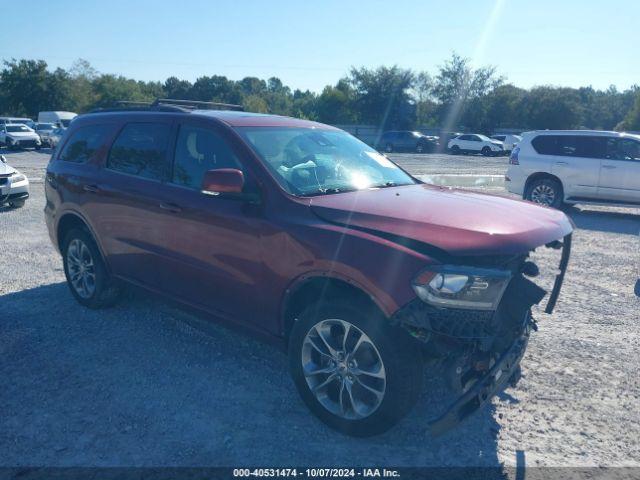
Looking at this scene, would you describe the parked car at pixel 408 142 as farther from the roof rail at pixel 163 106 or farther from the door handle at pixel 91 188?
the door handle at pixel 91 188

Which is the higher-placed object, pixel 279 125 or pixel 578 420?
pixel 279 125

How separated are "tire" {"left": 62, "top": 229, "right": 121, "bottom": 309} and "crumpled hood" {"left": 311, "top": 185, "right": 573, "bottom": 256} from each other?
2.68m

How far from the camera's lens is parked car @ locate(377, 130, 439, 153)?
40344 millimetres

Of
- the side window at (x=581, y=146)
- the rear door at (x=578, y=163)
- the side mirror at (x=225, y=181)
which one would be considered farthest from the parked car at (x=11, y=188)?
the side window at (x=581, y=146)

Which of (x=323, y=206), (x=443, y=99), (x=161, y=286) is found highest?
(x=443, y=99)

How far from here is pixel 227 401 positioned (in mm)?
3686

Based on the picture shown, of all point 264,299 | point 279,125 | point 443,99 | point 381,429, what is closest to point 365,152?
point 279,125

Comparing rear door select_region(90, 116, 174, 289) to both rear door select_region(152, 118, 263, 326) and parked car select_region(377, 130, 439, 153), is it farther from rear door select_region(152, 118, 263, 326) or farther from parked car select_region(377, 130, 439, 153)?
parked car select_region(377, 130, 439, 153)

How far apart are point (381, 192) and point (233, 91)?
75.3 m

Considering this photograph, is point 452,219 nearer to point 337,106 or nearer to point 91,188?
point 91,188

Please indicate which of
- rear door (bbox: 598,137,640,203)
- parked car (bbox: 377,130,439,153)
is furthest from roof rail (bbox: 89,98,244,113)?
parked car (bbox: 377,130,439,153)

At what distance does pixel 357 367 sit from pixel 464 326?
27.9 inches

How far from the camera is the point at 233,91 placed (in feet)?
247

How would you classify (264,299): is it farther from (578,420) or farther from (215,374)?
(578,420)
